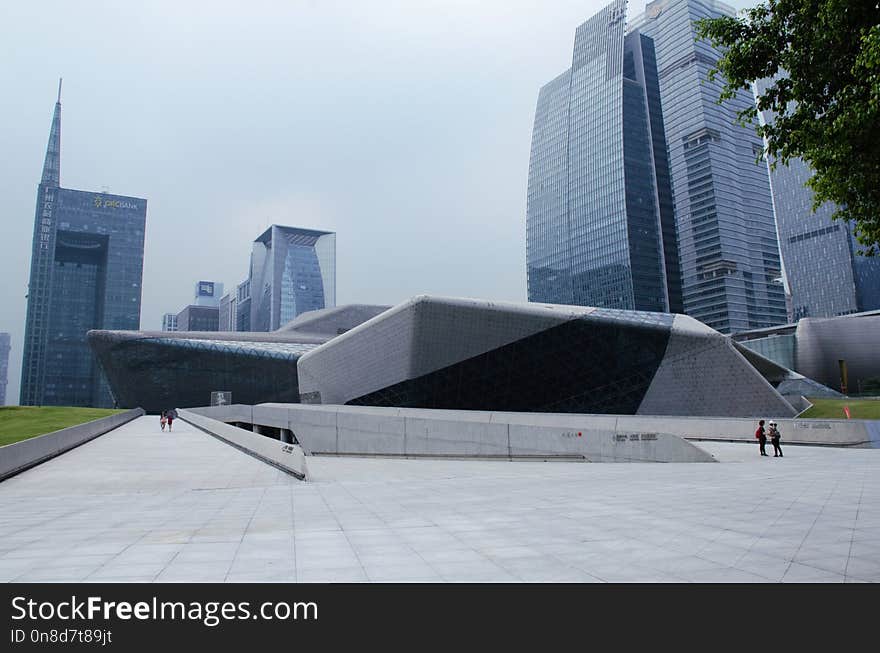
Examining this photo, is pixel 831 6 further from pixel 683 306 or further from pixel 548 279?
pixel 683 306

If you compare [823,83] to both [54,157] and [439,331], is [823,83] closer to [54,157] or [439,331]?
[439,331]

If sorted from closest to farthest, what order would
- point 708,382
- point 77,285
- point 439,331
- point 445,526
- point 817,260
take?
point 445,526 → point 439,331 → point 708,382 → point 77,285 → point 817,260

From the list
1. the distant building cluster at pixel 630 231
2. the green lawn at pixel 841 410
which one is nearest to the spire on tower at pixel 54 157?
the distant building cluster at pixel 630 231

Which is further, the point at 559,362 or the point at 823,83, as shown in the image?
the point at 559,362

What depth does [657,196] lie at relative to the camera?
13975 centimetres

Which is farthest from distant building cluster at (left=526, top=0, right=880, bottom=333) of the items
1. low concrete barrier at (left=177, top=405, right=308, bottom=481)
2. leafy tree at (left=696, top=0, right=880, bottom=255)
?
leafy tree at (left=696, top=0, right=880, bottom=255)

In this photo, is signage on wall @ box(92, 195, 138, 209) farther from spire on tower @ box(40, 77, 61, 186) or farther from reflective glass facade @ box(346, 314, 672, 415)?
reflective glass facade @ box(346, 314, 672, 415)

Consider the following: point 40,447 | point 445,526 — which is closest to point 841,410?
point 445,526

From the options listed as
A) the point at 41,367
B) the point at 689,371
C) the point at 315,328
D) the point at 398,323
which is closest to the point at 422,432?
the point at 398,323

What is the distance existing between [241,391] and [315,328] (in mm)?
19618

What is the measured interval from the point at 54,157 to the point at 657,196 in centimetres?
17294

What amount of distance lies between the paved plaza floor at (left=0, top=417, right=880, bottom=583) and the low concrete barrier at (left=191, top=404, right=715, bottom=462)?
211 inches

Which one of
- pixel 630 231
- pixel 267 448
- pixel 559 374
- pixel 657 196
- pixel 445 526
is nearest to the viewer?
pixel 445 526

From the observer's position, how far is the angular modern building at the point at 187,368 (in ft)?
203
